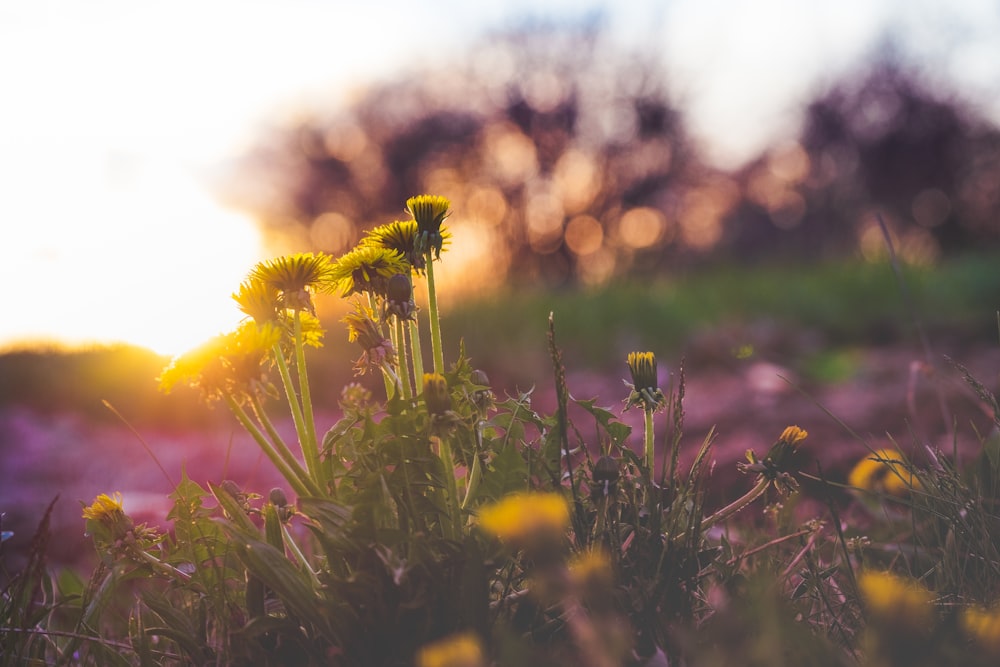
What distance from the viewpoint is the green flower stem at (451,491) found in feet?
3.70

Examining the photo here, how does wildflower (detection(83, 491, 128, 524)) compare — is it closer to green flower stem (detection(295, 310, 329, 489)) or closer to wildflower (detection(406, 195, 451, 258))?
green flower stem (detection(295, 310, 329, 489))

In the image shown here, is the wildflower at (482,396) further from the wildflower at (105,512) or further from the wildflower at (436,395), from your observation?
the wildflower at (105,512)

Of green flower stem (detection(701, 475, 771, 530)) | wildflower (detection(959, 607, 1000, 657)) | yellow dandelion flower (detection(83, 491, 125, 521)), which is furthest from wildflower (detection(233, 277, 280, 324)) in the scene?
wildflower (detection(959, 607, 1000, 657))

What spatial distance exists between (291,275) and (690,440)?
2.84 metres

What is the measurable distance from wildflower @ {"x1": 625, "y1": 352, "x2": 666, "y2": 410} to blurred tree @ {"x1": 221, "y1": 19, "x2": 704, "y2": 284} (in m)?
20.3

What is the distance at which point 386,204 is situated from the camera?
80.7ft

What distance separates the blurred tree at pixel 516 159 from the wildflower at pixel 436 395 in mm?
Answer: 20386

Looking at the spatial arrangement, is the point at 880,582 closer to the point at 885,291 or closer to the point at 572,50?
the point at 885,291

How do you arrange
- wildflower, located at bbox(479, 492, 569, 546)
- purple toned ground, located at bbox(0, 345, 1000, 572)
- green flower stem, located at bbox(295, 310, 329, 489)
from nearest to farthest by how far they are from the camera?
wildflower, located at bbox(479, 492, 569, 546), green flower stem, located at bbox(295, 310, 329, 489), purple toned ground, located at bbox(0, 345, 1000, 572)

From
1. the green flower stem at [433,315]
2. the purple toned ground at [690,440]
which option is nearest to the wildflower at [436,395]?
the green flower stem at [433,315]

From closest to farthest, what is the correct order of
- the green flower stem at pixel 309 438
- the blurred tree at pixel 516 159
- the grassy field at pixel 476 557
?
1. the grassy field at pixel 476 557
2. the green flower stem at pixel 309 438
3. the blurred tree at pixel 516 159

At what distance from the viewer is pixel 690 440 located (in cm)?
369

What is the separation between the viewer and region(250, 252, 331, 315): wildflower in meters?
1.14

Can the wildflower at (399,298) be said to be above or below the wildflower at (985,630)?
above
